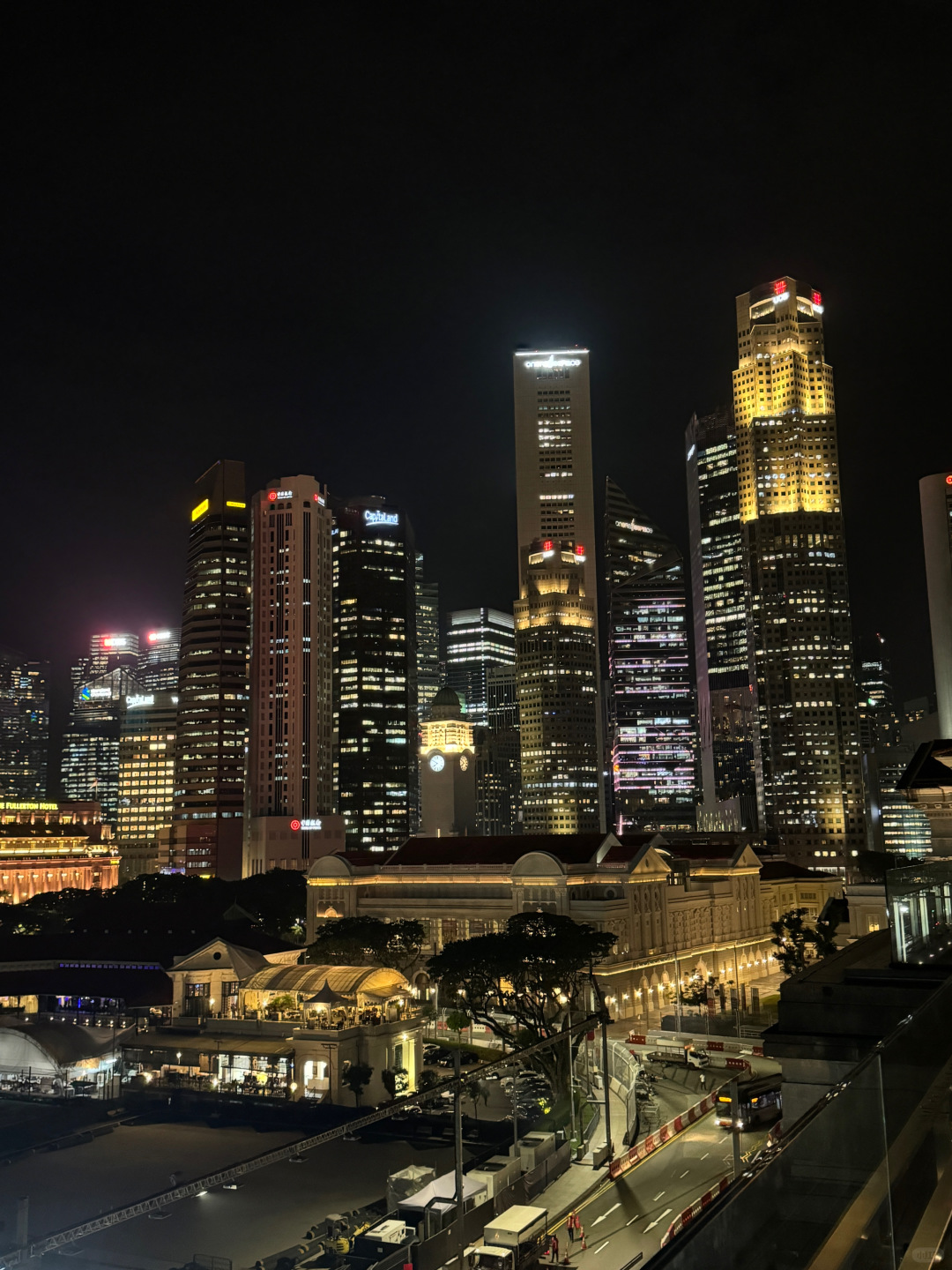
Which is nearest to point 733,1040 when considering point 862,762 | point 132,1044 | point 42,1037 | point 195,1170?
point 195,1170

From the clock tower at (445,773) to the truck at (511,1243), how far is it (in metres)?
142

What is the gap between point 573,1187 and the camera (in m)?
43.4

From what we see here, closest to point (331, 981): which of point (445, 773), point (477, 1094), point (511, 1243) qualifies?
point (477, 1094)

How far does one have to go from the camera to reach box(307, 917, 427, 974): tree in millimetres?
89312

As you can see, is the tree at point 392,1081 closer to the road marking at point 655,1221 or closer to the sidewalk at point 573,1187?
the sidewalk at point 573,1187

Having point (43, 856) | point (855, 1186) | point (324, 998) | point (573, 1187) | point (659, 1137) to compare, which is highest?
point (855, 1186)

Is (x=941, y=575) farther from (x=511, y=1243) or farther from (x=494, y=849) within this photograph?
(x=511, y=1243)

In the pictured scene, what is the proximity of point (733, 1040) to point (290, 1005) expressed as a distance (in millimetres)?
31532

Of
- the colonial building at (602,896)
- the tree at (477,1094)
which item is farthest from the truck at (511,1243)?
the colonial building at (602,896)

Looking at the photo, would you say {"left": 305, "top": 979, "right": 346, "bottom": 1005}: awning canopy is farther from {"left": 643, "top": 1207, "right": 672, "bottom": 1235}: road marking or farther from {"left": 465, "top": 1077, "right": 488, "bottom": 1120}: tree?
{"left": 643, "top": 1207, "right": 672, "bottom": 1235}: road marking

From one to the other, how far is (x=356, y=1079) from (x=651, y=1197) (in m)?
28.3

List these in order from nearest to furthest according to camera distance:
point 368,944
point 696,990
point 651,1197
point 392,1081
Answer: point 651,1197 → point 392,1081 → point 368,944 → point 696,990

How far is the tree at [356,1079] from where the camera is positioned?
63.8m

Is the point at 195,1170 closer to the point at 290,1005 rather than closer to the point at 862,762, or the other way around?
the point at 290,1005
